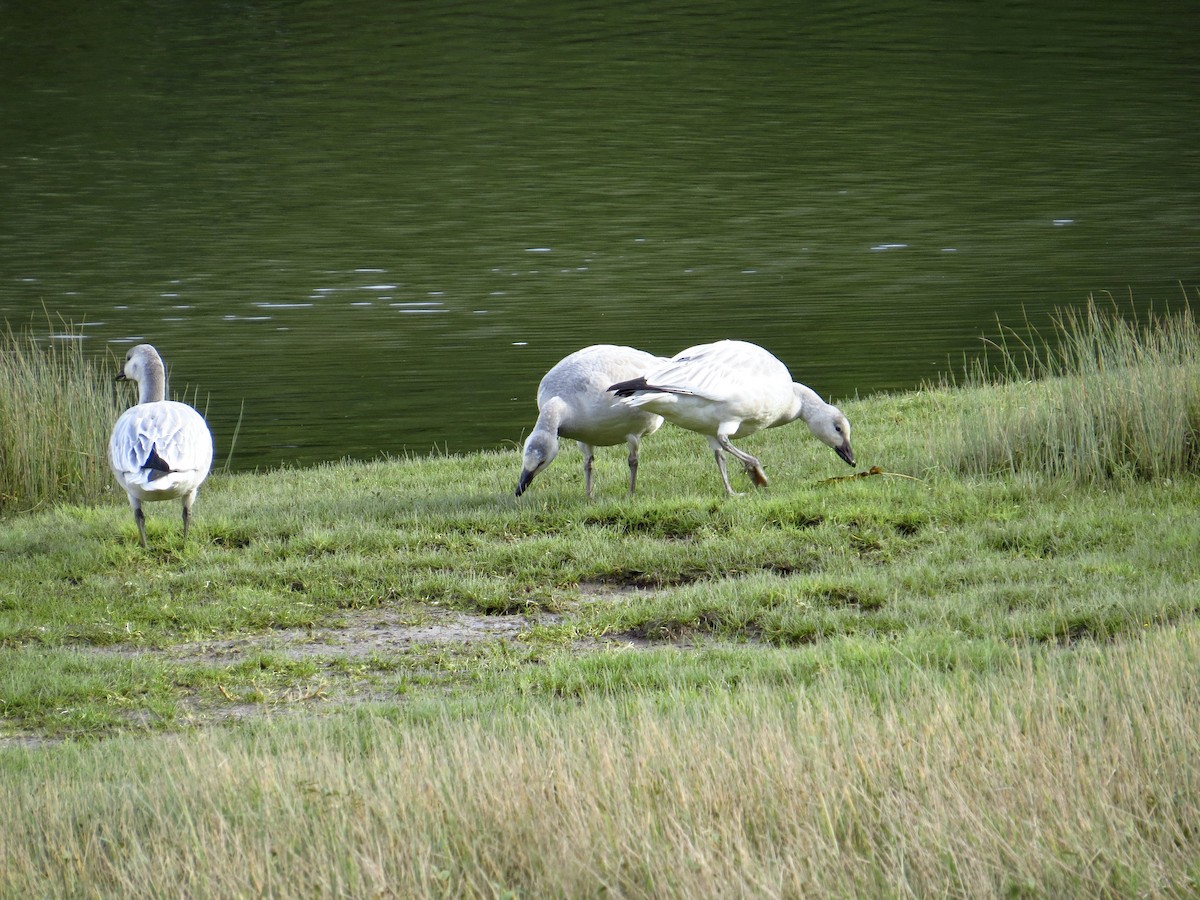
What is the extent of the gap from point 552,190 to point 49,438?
24.6m

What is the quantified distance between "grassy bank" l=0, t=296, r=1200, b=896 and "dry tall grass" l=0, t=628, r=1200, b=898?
0.02 metres

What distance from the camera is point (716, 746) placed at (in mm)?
5207

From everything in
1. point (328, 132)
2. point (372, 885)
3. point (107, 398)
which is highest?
point (328, 132)

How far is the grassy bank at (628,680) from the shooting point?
4.61 meters

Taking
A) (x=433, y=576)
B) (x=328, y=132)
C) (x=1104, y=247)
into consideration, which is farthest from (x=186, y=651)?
(x=328, y=132)

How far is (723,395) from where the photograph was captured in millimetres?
10094

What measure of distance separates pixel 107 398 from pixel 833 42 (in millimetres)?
47856

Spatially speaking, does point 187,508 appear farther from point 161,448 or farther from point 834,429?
point 834,429

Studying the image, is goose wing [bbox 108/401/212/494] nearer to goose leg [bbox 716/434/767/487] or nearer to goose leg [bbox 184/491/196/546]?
goose leg [bbox 184/491/196/546]

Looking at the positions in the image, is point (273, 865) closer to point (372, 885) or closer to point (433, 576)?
point (372, 885)

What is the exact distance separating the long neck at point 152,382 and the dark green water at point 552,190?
3.83 m

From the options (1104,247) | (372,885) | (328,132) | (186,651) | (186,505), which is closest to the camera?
(372,885)

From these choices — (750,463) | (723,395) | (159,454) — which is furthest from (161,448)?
(750,463)

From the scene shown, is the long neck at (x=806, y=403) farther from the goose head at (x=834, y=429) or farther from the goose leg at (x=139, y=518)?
the goose leg at (x=139, y=518)
